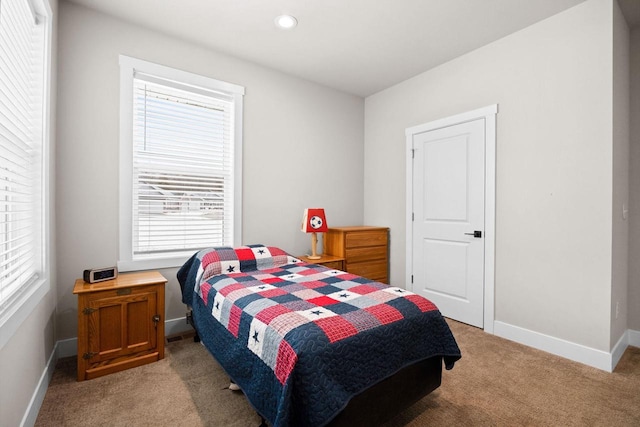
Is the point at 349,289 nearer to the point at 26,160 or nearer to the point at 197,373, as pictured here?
the point at 197,373

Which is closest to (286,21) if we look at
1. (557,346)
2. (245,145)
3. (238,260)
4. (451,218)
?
(245,145)

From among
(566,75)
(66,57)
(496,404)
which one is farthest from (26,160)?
(566,75)

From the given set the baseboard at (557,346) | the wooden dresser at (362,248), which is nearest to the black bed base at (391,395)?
the baseboard at (557,346)

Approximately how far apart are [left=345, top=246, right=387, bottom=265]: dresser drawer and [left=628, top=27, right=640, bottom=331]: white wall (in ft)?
7.32

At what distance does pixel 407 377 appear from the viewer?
5.21 feet

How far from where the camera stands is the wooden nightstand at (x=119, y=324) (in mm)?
2055

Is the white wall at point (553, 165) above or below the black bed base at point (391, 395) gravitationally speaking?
above

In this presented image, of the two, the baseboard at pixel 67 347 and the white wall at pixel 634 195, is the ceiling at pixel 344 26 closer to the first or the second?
the white wall at pixel 634 195

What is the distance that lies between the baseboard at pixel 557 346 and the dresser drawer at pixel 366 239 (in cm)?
147

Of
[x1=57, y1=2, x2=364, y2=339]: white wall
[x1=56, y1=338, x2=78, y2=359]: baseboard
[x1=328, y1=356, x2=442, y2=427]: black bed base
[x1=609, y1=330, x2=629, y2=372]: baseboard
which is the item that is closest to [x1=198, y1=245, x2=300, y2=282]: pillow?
[x1=57, y1=2, x2=364, y2=339]: white wall

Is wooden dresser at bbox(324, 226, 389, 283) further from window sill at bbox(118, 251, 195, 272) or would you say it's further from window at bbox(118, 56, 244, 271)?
window sill at bbox(118, 251, 195, 272)

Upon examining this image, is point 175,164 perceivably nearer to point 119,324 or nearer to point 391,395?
point 119,324

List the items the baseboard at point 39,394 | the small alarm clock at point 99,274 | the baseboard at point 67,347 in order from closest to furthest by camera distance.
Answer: the baseboard at point 39,394
the small alarm clock at point 99,274
the baseboard at point 67,347

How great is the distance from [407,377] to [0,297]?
1874 millimetres
